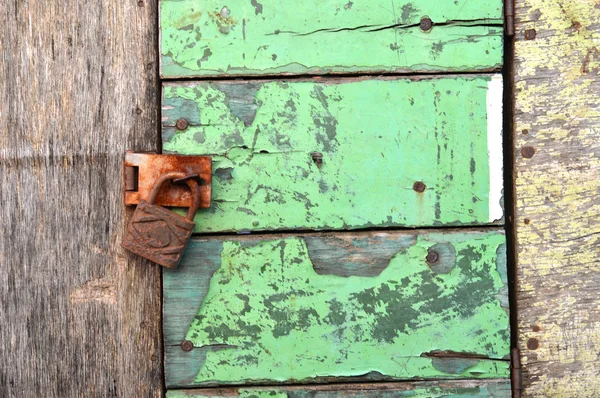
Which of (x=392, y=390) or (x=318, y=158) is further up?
(x=318, y=158)

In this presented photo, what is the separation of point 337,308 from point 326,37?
52 centimetres

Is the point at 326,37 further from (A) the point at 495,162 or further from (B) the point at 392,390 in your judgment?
(B) the point at 392,390

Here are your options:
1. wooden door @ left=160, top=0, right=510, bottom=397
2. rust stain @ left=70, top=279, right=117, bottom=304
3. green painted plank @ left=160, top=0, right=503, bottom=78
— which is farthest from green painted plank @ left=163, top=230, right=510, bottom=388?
green painted plank @ left=160, top=0, right=503, bottom=78

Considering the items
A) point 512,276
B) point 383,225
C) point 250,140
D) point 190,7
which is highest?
point 190,7

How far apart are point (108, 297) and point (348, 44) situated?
0.68 meters

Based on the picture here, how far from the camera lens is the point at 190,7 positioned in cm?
102

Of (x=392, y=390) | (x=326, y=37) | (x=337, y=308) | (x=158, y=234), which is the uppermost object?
(x=326, y=37)

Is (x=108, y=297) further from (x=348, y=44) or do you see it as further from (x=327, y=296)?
(x=348, y=44)

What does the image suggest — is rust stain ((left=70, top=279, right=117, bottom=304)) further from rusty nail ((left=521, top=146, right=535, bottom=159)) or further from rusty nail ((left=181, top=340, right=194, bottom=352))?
rusty nail ((left=521, top=146, right=535, bottom=159))

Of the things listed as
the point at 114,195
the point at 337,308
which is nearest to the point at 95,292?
the point at 114,195

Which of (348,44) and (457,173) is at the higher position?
(348,44)

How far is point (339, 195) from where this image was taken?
1.03 meters

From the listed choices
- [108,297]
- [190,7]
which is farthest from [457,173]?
[108,297]

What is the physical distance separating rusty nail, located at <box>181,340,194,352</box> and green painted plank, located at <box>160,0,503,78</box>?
510 millimetres
